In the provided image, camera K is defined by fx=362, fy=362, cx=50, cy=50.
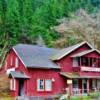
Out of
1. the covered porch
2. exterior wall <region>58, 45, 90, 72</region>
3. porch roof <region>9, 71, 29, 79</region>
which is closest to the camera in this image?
porch roof <region>9, 71, 29, 79</region>

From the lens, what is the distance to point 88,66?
2014 inches

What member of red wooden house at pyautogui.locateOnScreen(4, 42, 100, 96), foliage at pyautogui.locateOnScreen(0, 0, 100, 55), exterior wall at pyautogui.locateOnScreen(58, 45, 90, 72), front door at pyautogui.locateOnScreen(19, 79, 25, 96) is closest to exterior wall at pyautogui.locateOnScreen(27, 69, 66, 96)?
red wooden house at pyautogui.locateOnScreen(4, 42, 100, 96)

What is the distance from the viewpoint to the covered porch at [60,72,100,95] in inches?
1893

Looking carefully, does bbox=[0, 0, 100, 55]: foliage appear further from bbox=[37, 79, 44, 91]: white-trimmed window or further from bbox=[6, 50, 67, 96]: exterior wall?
bbox=[37, 79, 44, 91]: white-trimmed window

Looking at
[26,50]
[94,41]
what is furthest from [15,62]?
[94,41]

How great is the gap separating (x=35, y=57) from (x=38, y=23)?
33.1m

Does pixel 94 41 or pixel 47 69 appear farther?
pixel 94 41

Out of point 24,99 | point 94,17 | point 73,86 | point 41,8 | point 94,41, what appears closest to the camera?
point 24,99

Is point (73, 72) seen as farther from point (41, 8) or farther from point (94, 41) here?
point (41, 8)

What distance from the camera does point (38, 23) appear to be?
3209 inches

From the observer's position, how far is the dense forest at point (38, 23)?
74.4 meters

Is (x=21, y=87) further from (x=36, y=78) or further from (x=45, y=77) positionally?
(x=45, y=77)

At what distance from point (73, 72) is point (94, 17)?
3212 cm

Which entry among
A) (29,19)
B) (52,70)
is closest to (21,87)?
(52,70)
